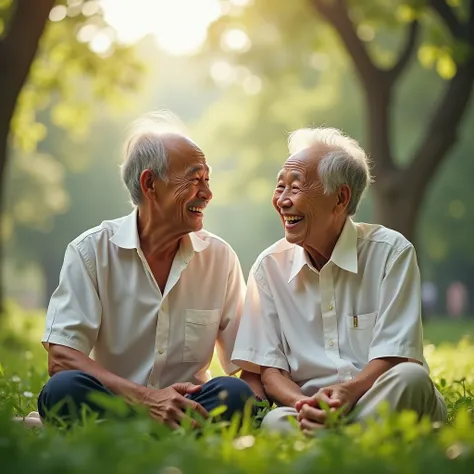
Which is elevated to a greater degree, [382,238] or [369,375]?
[382,238]

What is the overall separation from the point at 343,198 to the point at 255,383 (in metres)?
1.15

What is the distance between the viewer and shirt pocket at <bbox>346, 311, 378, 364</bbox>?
15.9 feet

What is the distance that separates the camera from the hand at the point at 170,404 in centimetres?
447

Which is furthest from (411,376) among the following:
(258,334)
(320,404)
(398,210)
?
(398,210)

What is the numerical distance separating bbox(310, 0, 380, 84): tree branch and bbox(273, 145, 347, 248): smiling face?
8197 millimetres

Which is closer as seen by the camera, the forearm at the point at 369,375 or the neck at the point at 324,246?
the forearm at the point at 369,375

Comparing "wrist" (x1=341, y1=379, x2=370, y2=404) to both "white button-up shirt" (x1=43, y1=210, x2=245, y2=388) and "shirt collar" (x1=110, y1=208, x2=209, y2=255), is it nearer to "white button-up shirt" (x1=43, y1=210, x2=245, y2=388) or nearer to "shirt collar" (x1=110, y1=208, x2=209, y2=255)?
"white button-up shirt" (x1=43, y1=210, x2=245, y2=388)

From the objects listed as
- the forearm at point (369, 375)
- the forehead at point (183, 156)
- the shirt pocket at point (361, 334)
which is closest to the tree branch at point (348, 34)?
the forehead at point (183, 156)

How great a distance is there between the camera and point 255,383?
16.5 ft

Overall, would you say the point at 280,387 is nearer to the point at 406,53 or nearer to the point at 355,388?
the point at 355,388

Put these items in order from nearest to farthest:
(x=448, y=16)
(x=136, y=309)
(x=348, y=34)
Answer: (x=136, y=309)
(x=448, y=16)
(x=348, y=34)

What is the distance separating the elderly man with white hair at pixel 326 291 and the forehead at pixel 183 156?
489 millimetres

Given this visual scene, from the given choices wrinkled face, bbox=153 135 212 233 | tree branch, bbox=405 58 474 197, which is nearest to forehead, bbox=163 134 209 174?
wrinkled face, bbox=153 135 212 233

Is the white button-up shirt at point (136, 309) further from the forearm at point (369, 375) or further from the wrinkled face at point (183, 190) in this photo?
the forearm at point (369, 375)
